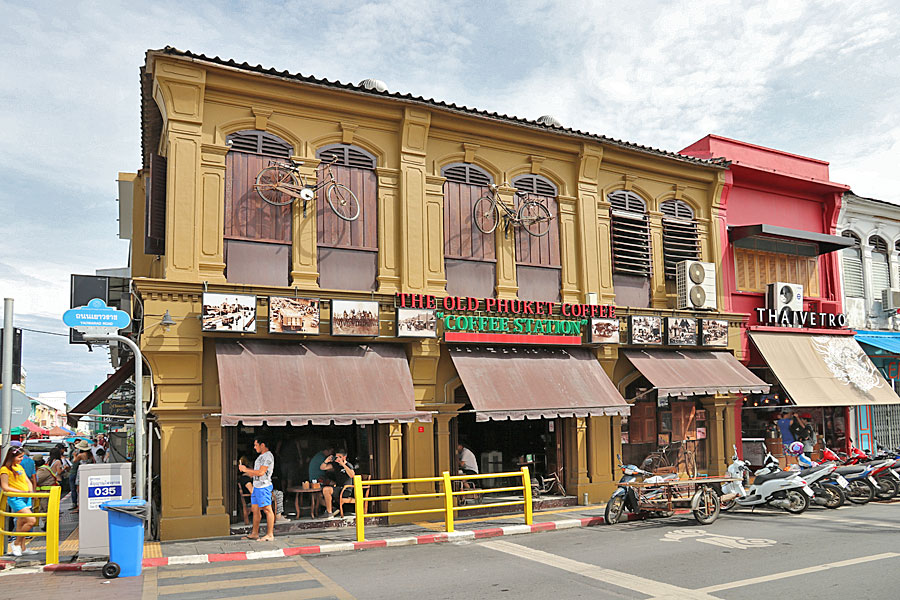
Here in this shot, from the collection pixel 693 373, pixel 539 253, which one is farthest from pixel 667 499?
pixel 539 253

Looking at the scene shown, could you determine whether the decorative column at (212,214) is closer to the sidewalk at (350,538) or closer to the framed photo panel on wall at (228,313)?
the framed photo panel on wall at (228,313)

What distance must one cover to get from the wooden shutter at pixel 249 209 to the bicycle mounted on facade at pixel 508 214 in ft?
14.4

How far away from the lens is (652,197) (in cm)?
1916

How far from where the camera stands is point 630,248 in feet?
61.4

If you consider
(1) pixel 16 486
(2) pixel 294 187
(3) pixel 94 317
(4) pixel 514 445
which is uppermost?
(2) pixel 294 187

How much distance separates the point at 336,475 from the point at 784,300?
43.8ft

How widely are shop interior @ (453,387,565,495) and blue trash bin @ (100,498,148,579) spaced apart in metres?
8.22

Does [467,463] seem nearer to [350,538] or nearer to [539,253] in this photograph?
[350,538]

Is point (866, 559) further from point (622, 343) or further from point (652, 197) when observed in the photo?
point (652, 197)

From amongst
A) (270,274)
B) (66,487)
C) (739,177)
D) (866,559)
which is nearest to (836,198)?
(739,177)

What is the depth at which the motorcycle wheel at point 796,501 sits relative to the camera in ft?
48.6

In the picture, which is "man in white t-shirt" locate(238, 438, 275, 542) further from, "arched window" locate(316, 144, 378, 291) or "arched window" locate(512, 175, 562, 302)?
"arched window" locate(512, 175, 562, 302)

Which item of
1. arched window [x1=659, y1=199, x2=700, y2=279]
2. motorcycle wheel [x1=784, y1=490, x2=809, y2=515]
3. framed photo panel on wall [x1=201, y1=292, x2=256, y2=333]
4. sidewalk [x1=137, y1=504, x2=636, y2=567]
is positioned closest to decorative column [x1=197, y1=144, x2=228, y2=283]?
framed photo panel on wall [x1=201, y1=292, x2=256, y2=333]

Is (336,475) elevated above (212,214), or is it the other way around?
(212,214)
